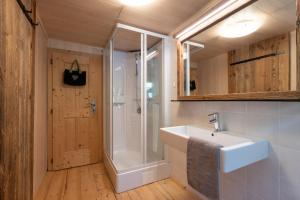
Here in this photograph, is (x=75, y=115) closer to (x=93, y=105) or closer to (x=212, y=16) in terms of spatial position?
(x=93, y=105)

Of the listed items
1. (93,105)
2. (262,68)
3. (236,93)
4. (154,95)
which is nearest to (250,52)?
(262,68)

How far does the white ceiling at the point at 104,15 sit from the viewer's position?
1583 mm

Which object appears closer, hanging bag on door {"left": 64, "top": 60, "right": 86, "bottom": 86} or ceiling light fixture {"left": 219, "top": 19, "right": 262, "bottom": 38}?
ceiling light fixture {"left": 219, "top": 19, "right": 262, "bottom": 38}

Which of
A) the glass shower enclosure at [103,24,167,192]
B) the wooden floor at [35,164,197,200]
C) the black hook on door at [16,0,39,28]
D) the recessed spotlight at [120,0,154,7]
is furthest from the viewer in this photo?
the glass shower enclosure at [103,24,167,192]

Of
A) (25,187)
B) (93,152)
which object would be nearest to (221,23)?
(25,187)

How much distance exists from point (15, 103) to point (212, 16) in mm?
1907

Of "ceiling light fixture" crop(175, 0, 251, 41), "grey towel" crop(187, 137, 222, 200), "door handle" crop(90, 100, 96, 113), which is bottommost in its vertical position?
"grey towel" crop(187, 137, 222, 200)

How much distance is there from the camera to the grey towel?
1.05 meters

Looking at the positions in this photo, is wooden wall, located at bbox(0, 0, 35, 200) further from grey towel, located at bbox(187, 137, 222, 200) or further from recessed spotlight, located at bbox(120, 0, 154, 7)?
grey towel, located at bbox(187, 137, 222, 200)

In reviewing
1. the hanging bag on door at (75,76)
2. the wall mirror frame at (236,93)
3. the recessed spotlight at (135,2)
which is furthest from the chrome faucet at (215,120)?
the hanging bag on door at (75,76)

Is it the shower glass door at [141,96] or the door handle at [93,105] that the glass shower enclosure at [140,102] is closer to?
the shower glass door at [141,96]

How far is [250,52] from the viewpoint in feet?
4.23

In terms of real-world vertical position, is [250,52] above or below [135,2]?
below

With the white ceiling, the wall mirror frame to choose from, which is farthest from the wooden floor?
the white ceiling
